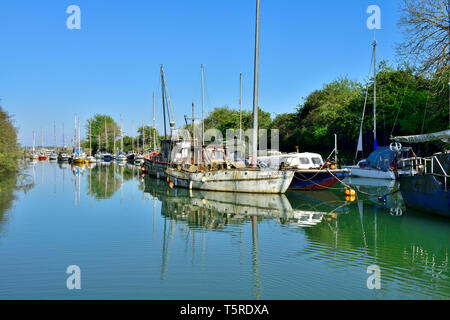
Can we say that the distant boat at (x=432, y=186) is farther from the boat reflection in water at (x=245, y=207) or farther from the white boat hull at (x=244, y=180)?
the white boat hull at (x=244, y=180)

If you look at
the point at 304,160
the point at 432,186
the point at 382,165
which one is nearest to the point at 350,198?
the point at 304,160

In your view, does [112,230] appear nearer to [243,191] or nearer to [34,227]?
[34,227]

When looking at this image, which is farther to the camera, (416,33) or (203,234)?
(416,33)

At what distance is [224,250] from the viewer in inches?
450

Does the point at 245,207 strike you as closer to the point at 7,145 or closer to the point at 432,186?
the point at 432,186

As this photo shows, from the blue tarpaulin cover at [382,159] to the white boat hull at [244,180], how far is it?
38.5 feet

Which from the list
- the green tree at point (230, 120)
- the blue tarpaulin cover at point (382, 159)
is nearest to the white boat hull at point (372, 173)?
the blue tarpaulin cover at point (382, 159)

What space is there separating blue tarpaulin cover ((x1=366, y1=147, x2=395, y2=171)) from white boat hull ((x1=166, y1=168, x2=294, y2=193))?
1173cm

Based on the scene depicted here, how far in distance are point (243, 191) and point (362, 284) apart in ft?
49.3

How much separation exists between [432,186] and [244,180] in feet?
34.8

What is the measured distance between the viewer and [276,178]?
22.4 metres
